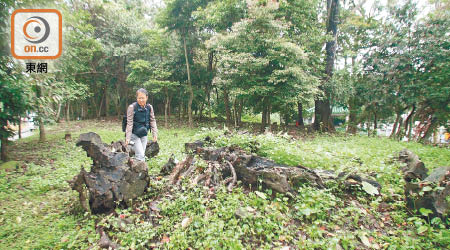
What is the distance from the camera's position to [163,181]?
382 cm

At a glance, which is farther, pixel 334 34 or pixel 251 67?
pixel 334 34

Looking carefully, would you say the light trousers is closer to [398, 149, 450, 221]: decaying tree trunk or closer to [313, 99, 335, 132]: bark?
[398, 149, 450, 221]: decaying tree trunk

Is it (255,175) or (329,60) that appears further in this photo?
(329,60)

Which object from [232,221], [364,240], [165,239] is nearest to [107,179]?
[165,239]

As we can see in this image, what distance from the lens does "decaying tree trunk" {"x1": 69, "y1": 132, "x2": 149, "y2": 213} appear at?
2.96 metres

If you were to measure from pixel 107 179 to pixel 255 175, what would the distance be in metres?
2.38

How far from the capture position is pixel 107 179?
10.1 ft

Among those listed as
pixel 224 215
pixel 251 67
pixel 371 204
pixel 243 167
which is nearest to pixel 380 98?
pixel 251 67

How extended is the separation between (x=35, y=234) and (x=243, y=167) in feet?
10.3

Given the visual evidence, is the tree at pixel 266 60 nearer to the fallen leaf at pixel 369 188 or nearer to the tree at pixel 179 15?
the tree at pixel 179 15

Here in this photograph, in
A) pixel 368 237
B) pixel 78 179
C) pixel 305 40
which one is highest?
pixel 305 40

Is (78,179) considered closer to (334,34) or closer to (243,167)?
(243,167)

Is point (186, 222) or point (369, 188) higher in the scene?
point (369, 188)

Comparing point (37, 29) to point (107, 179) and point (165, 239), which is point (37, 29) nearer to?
point (107, 179)
